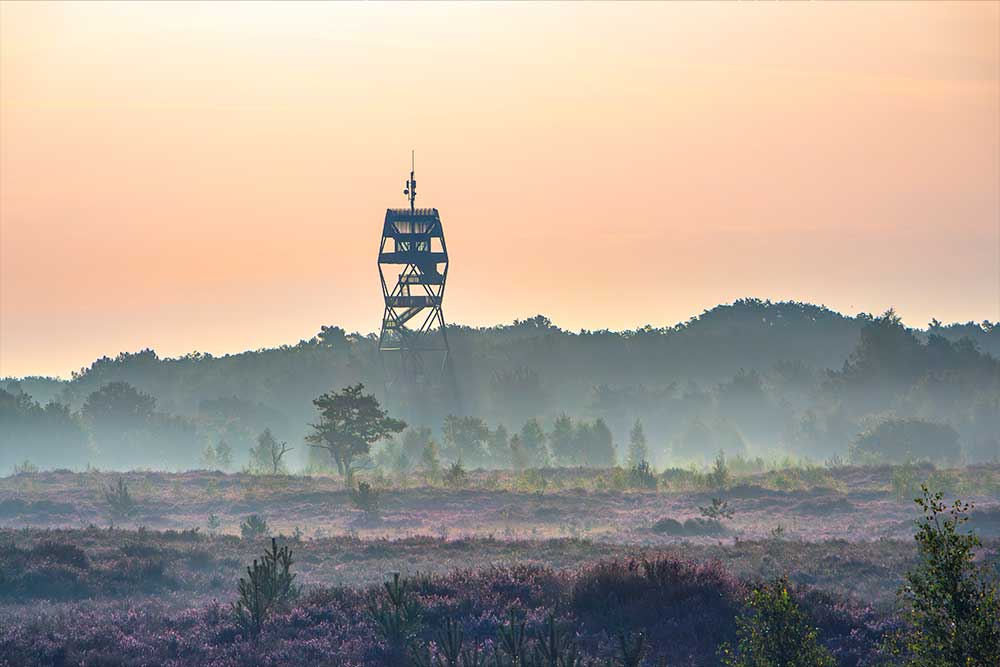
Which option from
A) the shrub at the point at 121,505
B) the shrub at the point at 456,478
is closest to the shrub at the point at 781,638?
the shrub at the point at 121,505

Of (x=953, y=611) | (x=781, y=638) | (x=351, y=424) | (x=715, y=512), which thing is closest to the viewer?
(x=953, y=611)

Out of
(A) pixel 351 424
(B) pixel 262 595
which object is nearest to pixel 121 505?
(A) pixel 351 424

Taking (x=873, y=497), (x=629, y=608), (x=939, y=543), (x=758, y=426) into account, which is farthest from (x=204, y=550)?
(x=758, y=426)

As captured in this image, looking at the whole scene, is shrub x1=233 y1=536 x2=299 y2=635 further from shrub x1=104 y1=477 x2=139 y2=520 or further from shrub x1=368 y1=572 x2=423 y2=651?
shrub x1=104 y1=477 x2=139 y2=520

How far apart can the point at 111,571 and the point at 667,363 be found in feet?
388

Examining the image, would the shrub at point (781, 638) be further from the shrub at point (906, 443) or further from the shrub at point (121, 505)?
the shrub at point (906, 443)

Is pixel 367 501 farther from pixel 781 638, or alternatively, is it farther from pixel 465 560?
pixel 781 638

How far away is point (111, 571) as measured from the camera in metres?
26.3

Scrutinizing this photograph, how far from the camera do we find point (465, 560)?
29078 millimetres

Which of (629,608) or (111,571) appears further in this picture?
(111,571)

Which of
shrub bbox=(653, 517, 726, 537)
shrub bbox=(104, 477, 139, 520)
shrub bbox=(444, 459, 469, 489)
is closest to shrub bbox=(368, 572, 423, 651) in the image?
shrub bbox=(653, 517, 726, 537)

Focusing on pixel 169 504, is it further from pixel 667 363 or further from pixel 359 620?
pixel 667 363

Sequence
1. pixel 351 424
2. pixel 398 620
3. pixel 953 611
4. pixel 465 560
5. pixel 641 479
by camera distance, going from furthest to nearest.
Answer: pixel 351 424, pixel 641 479, pixel 465 560, pixel 398 620, pixel 953 611

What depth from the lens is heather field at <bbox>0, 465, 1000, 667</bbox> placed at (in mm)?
17359
